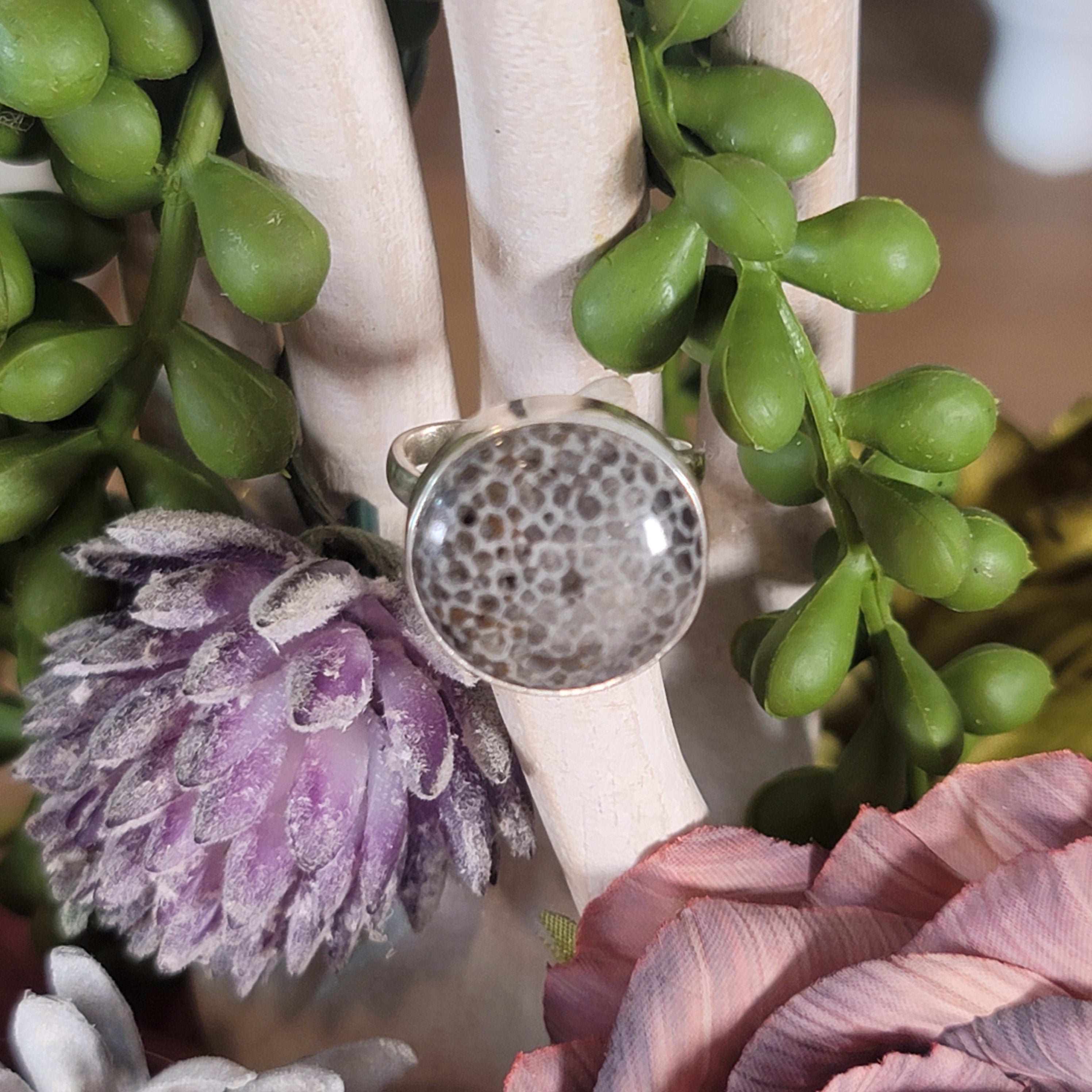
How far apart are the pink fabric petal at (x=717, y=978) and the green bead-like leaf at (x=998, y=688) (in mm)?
43

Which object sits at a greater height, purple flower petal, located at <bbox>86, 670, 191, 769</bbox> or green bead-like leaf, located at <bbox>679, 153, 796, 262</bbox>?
green bead-like leaf, located at <bbox>679, 153, 796, 262</bbox>

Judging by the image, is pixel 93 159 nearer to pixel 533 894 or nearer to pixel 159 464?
pixel 159 464

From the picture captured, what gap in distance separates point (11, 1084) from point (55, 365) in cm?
12

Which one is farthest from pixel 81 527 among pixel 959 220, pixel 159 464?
pixel 959 220

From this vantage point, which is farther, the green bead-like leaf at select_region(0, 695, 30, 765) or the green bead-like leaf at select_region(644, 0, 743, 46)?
the green bead-like leaf at select_region(0, 695, 30, 765)

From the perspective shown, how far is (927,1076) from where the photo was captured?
0.18m

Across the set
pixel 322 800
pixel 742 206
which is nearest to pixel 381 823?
pixel 322 800

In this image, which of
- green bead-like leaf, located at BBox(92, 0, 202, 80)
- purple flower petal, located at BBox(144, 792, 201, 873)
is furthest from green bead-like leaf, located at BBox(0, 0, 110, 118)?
purple flower petal, located at BBox(144, 792, 201, 873)

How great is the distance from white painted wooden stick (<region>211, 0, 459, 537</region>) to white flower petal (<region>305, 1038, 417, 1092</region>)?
4.0 inches

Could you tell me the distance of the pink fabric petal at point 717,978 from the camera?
0.18 metres

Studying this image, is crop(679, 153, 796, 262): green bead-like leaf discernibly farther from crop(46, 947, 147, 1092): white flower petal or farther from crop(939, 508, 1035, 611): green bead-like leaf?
crop(46, 947, 147, 1092): white flower petal

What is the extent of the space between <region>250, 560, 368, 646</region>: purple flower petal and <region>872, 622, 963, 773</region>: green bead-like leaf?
0.31 ft

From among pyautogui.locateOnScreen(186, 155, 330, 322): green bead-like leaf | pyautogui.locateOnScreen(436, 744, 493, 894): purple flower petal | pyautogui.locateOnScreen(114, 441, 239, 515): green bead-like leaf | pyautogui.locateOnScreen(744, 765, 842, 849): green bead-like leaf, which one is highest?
pyautogui.locateOnScreen(186, 155, 330, 322): green bead-like leaf

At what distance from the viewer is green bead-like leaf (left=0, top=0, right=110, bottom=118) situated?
15cm
